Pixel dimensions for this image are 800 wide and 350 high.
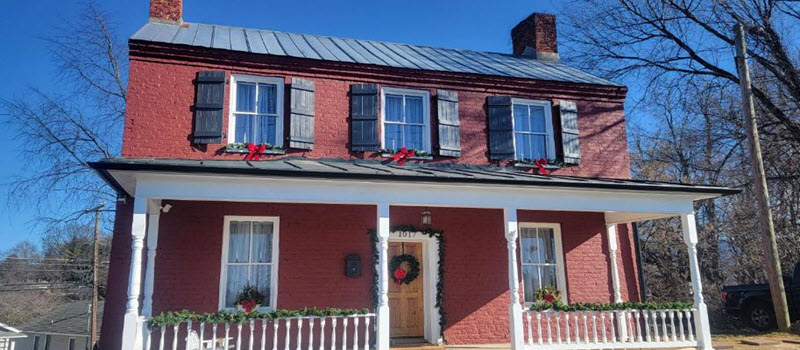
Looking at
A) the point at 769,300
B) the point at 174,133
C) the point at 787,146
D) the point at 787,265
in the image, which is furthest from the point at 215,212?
the point at 787,265

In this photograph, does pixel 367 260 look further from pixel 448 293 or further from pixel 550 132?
pixel 550 132

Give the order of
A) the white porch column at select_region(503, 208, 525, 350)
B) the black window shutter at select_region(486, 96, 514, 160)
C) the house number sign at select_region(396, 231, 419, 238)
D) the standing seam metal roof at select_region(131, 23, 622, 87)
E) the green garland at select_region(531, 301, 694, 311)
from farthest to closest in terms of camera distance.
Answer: the black window shutter at select_region(486, 96, 514, 160) → the standing seam metal roof at select_region(131, 23, 622, 87) → the house number sign at select_region(396, 231, 419, 238) → the green garland at select_region(531, 301, 694, 311) → the white porch column at select_region(503, 208, 525, 350)

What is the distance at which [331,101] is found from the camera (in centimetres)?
1015

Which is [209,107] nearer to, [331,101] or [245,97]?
[245,97]

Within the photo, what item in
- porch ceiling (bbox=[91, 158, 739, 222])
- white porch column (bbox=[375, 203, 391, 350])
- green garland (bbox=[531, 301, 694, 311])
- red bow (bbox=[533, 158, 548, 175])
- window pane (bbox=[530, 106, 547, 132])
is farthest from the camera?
window pane (bbox=[530, 106, 547, 132])

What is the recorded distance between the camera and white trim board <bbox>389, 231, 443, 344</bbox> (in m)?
9.57

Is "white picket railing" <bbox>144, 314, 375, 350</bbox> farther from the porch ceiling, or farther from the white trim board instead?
the porch ceiling

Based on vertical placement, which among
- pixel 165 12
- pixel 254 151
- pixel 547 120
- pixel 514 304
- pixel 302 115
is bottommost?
pixel 514 304

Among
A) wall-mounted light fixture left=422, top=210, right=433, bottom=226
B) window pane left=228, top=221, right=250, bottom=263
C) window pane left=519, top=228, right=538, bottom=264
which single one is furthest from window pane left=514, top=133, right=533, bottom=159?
window pane left=228, top=221, right=250, bottom=263

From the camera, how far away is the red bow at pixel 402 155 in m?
A: 10.0

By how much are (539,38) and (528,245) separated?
19.5 ft

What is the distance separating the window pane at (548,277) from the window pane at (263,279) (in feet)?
17.0

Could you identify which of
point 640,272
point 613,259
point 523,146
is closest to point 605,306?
point 613,259

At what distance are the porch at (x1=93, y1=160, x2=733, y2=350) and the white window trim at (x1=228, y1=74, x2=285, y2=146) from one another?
118cm
